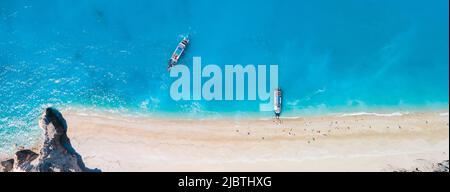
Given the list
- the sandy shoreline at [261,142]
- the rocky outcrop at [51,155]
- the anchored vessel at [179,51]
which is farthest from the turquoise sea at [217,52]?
the rocky outcrop at [51,155]

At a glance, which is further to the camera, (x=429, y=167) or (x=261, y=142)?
(x=261, y=142)

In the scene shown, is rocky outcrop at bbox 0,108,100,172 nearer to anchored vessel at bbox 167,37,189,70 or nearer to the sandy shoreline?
the sandy shoreline

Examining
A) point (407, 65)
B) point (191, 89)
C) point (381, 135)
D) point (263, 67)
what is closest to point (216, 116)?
point (191, 89)

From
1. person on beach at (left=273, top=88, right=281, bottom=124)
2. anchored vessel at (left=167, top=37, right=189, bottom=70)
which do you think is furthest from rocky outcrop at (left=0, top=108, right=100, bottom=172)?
person on beach at (left=273, top=88, right=281, bottom=124)

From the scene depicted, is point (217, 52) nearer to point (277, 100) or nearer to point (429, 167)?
point (277, 100)

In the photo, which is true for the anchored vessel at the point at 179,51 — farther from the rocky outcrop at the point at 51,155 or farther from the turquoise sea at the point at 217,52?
the rocky outcrop at the point at 51,155

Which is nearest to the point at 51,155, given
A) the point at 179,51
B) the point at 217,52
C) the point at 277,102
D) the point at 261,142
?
the point at 179,51
